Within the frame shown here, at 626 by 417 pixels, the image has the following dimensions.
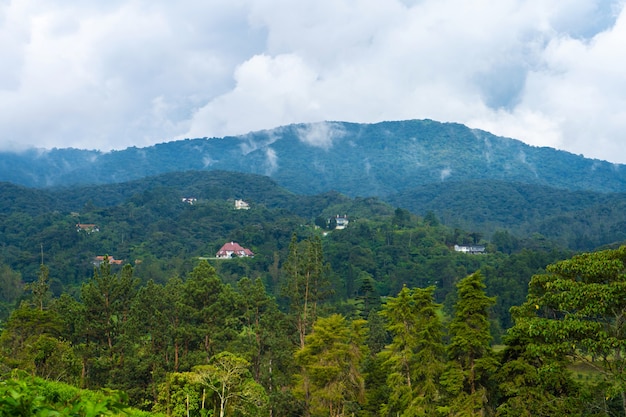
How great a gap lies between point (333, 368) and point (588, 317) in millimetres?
8766

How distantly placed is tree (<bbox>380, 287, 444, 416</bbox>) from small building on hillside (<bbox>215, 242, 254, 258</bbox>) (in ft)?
200

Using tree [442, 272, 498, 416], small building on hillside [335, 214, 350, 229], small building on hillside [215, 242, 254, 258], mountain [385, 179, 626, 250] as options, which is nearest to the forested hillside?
tree [442, 272, 498, 416]

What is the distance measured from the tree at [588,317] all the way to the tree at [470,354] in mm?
2312

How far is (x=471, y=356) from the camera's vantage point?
15.2 metres

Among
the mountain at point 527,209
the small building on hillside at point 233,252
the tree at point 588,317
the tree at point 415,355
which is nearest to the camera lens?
the tree at point 588,317

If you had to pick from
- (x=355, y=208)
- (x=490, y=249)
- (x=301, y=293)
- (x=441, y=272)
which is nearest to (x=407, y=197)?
(x=355, y=208)

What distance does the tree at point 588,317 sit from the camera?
10984 millimetres

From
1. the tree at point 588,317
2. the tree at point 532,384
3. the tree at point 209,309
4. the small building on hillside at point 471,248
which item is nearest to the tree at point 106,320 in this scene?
the tree at point 209,309

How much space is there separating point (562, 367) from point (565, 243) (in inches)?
3664

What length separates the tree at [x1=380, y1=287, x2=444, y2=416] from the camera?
16.3 m

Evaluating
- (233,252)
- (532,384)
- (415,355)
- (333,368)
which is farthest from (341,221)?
(532,384)

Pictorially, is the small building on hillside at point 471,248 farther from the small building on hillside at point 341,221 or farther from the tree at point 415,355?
the tree at point 415,355

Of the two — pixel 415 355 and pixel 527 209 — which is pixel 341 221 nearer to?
pixel 527 209

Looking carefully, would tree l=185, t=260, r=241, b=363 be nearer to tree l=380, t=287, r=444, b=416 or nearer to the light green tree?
the light green tree
